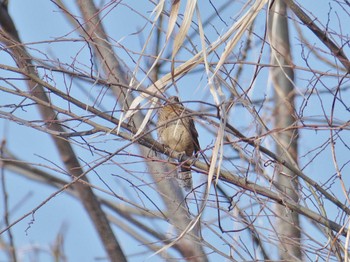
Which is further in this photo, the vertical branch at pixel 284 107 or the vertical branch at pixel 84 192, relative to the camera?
the vertical branch at pixel 284 107

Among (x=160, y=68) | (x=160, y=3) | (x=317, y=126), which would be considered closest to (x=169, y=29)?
(x=160, y=3)

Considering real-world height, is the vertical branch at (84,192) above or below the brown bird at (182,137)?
below

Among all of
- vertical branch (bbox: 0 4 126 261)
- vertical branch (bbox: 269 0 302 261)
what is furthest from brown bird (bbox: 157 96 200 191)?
vertical branch (bbox: 0 4 126 261)

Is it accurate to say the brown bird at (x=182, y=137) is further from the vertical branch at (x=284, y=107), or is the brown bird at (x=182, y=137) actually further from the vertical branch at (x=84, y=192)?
the vertical branch at (x=84, y=192)

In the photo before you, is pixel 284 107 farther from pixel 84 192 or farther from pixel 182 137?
pixel 84 192

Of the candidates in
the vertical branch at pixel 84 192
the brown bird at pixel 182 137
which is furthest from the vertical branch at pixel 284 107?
the vertical branch at pixel 84 192

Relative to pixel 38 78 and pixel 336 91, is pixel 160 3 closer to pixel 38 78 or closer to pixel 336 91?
pixel 38 78

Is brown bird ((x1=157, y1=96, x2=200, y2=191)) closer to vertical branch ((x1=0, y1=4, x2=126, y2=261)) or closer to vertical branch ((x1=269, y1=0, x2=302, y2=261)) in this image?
vertical branch ((x1=269, y1=0, x2=302, y2=261))

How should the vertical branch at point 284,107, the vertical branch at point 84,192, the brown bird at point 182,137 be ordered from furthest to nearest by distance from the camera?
1. the brown bird at point 182,137
2. the vertical branch at point 284,107
3. the vertical branch at point 84,192

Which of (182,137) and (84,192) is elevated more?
(182,137)

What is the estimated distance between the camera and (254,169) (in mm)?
2811

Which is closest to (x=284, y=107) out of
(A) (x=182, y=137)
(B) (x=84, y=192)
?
(A) (x=182, y=137)

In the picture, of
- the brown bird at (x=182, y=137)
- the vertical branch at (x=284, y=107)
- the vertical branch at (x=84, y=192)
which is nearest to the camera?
the vertical branch at (x=84, y=192)

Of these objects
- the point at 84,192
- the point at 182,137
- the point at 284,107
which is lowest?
the point at 84,192
